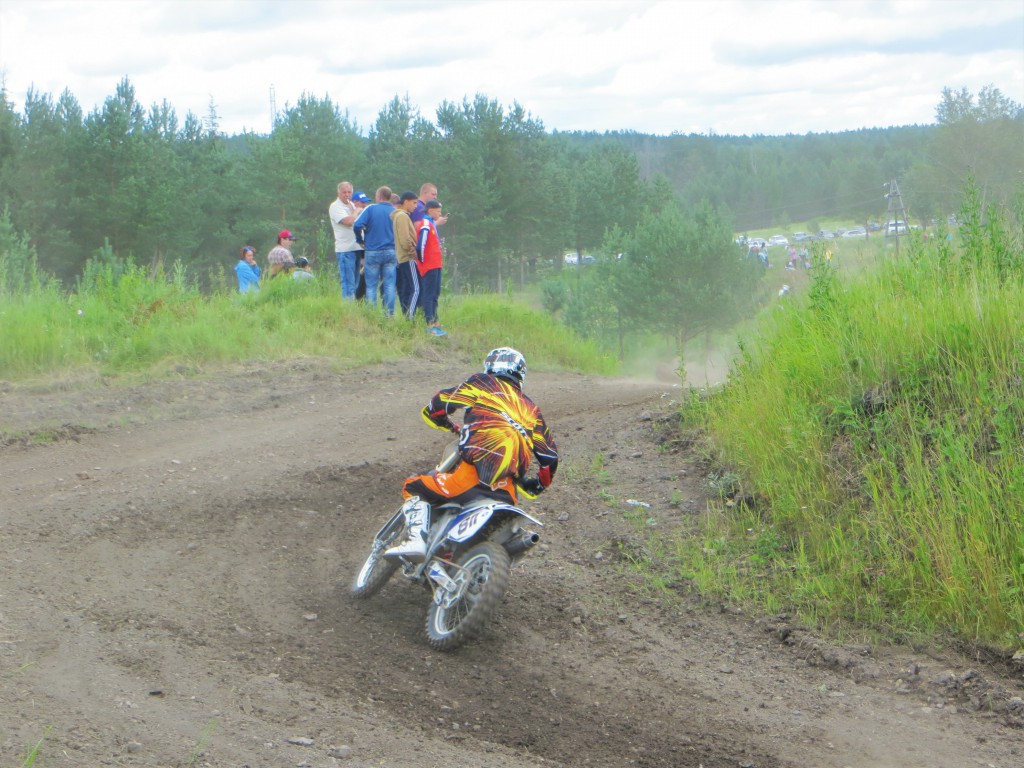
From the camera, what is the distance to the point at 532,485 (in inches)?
247

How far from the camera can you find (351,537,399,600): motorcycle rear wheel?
6.30 m

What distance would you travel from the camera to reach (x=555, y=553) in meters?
7.27

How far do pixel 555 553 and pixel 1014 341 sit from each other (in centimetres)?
327

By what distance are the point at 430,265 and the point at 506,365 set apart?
8451 millimetres

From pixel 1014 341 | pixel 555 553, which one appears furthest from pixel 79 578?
pixel 1014 341

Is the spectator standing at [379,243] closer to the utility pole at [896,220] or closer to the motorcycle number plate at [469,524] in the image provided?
the utility pole at [896,220]

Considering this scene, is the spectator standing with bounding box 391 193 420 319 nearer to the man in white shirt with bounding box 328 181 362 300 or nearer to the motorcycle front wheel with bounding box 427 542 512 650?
the man in white shirt with bounding box 328 181 362 300

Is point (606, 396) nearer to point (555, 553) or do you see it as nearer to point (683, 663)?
point (555, 553)

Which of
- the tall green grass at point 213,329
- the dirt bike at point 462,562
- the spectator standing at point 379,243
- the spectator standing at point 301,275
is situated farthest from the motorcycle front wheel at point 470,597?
the spectator standing at point 301,275

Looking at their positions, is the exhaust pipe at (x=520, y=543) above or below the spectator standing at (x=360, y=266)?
below

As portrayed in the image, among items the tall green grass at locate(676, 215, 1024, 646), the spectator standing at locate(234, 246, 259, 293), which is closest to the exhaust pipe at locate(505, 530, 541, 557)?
the tall green grass at locate(676, 215, 1024, 646)

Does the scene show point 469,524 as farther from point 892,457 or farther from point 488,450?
point 892,457

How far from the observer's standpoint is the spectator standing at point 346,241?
15406mm

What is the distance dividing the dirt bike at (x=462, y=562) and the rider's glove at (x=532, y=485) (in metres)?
0.30
